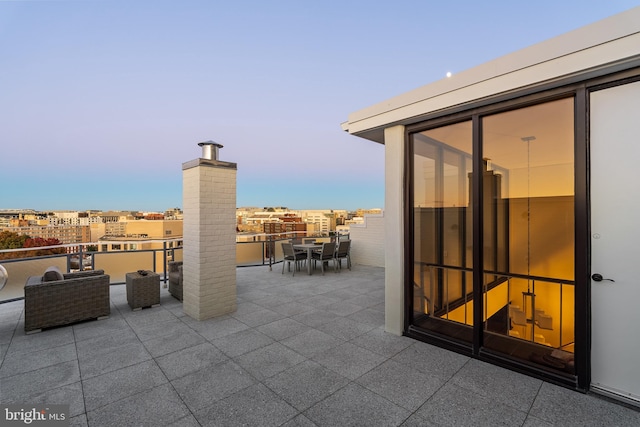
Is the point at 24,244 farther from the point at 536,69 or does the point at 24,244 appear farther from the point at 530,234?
the point at 530,234

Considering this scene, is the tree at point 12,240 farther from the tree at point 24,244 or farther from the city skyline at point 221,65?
the city skyline at point 221,65

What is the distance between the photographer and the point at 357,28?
8578mm

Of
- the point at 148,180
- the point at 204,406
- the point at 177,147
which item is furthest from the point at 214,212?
the point at 148,180

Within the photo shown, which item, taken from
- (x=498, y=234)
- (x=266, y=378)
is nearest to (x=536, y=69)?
(x=498, y=234)

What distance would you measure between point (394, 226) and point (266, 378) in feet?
6.77

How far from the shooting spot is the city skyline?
7.16 meters

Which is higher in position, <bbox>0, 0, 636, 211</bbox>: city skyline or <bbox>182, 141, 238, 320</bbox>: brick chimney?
<bbox>0, 0, 636, 211</bbox>: city skyline

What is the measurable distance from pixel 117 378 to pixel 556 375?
3666 millimetres

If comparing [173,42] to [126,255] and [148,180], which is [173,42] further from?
[148,180]

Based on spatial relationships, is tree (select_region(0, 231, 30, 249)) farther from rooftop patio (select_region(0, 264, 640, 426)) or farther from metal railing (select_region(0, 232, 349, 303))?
rooftop patio (select_region(0, 264, 640, 426))

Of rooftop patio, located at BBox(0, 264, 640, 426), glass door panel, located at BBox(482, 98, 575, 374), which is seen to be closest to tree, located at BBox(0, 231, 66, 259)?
rooftop patio, located at BBox(0, 264, 640, 426)

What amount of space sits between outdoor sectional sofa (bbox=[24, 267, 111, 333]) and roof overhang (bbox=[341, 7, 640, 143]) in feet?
14.3

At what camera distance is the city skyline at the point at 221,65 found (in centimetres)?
716

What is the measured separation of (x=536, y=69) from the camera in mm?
2176
